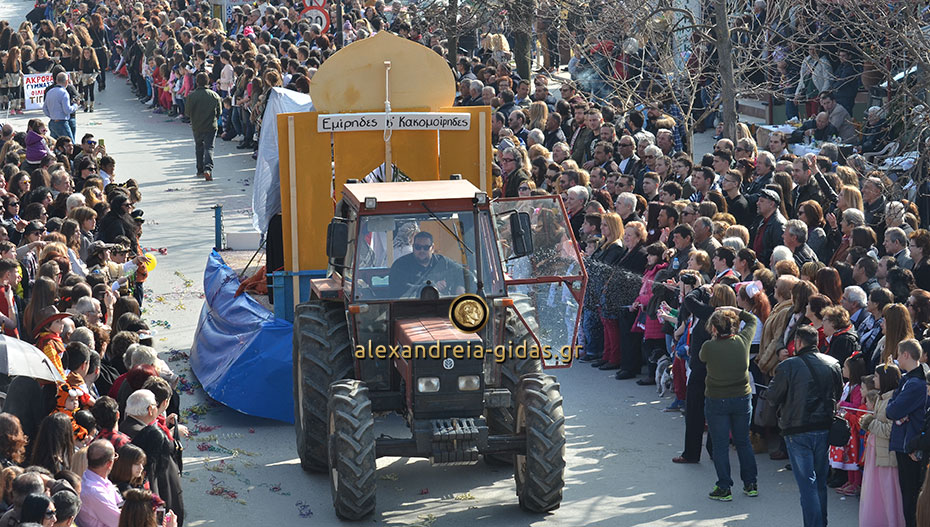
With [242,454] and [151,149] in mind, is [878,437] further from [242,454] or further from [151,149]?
[151,149]

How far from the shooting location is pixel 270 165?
13711mm

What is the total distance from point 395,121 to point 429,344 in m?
3.82

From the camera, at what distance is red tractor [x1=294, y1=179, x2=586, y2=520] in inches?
375

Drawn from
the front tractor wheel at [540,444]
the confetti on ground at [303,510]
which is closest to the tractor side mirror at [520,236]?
the front tractor wheel at [540,444]

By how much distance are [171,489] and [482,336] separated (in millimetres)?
2562

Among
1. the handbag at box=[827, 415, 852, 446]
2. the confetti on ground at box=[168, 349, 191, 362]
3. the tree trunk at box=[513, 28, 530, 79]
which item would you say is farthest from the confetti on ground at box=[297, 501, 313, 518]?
the tree trunk at box=[513, 28, 530, 79]

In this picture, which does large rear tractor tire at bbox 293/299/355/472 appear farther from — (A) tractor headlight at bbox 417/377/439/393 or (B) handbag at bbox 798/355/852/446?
(B) handbag at bbox 798/355/852/446

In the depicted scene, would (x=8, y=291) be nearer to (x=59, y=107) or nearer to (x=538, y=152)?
(x=538, y=152)

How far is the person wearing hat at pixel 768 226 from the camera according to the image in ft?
44.3

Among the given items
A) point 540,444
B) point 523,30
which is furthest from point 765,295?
point 523,30

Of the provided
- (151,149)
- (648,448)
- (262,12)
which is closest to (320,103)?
(648,448)

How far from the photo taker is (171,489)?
8828 millimetres

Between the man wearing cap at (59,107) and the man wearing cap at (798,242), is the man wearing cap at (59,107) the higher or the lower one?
the higher one

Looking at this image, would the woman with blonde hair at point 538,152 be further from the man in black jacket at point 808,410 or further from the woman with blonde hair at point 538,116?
the man in black jacket at point 808,410
